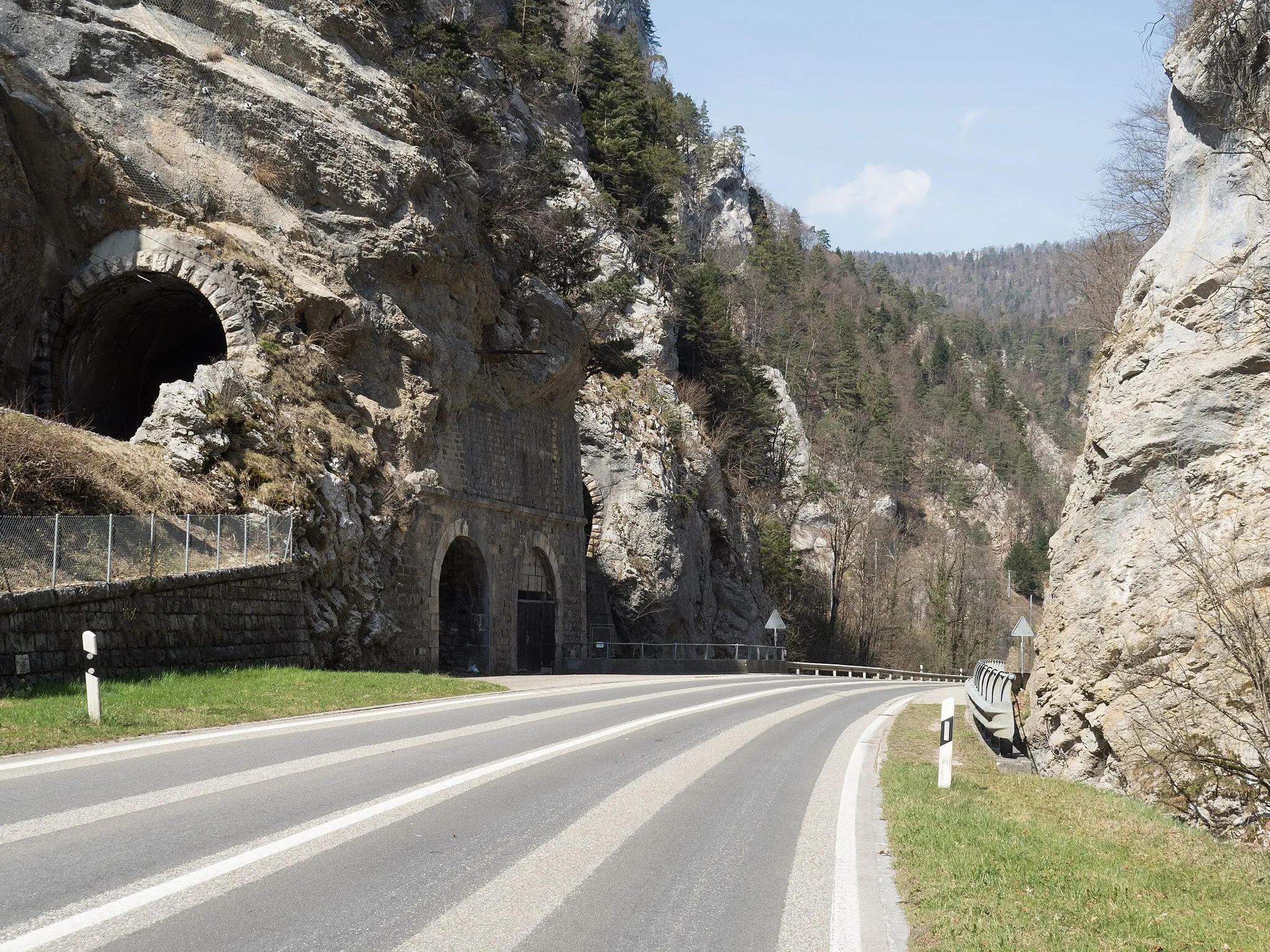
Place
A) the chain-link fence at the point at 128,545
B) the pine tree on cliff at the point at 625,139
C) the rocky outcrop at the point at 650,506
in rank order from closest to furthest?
the chain-link fence at the point at 128,545, the rocky outcrop at the point at 650,506, the pine tree on cliff at the point at 625,139

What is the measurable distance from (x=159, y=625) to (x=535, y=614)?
17.4 metres

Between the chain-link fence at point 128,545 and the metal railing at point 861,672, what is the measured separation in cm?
3438

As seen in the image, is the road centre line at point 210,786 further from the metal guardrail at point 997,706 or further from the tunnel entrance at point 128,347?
the tunnel entrance at point 128,347

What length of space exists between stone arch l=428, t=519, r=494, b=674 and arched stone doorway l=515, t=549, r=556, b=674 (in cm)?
179

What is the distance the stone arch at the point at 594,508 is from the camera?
41719 mm

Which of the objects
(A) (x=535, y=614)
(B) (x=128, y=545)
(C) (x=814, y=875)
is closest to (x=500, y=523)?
(A) (x=535, y=614)

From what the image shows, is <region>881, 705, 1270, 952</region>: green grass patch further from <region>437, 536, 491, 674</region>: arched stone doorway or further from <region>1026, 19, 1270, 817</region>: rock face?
<region>437, 536, 491, 674</region>: arched stone doorway

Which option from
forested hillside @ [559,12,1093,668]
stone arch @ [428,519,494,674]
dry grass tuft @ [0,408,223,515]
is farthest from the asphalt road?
forested hillside @ [559,12,1093,668]

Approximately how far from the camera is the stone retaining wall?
13.9 meters

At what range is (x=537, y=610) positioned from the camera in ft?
110

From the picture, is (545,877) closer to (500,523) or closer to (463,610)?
(463,610)

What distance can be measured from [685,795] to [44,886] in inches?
211

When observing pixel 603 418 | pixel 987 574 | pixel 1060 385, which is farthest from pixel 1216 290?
pixel 1060 385

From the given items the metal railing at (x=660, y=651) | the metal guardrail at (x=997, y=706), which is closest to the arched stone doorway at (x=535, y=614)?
the metal railing at (x=660, y=651)
